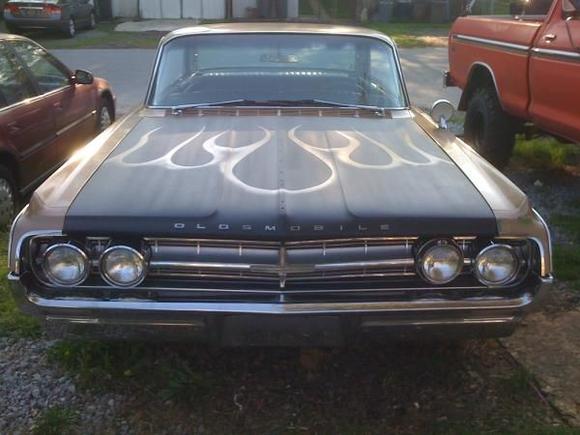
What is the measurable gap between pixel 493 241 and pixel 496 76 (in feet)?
13.5

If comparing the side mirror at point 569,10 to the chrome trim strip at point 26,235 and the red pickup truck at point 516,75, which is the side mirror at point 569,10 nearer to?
the red pickup truck at point 516,75

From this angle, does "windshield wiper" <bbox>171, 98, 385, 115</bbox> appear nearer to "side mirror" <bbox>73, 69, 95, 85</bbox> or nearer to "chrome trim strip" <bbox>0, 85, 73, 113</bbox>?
"chrome trim strip" <bbox>0, 85, 73, 113</bbox>

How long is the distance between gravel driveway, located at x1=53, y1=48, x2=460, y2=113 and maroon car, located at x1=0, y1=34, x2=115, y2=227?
12.0 ft

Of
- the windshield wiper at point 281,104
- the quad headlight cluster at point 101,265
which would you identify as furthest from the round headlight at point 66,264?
the windshield wiper at point 281,104

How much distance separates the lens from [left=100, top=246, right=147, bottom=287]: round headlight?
9.16 feet

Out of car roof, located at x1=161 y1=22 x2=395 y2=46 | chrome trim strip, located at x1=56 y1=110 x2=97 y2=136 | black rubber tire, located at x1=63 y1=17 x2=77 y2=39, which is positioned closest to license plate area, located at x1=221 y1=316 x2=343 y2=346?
car roof, located at x1=161 y1=22 x2=395 y2=46

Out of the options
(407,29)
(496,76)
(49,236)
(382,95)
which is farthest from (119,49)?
(49,236)

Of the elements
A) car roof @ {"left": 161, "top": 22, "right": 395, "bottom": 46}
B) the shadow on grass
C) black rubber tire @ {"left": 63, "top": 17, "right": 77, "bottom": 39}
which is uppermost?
car roof @ {"left": 161, "top": 22, "right": 395, "bottom": 46}

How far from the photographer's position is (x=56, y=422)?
3014 millimetres

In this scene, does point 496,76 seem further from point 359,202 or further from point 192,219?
point 192,219

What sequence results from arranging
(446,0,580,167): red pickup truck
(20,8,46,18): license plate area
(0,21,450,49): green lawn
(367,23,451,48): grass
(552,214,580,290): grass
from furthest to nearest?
1. (20,8,46,18): license plate area
2. (367,23,451,48): grass
3. (0,21,450,49): green lawn
4. (446,0,580,167): red pickup truck
5. (552,214,580,290): grass

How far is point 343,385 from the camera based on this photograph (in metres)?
3.34

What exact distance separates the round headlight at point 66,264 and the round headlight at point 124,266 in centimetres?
9

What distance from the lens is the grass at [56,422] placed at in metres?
2.97
